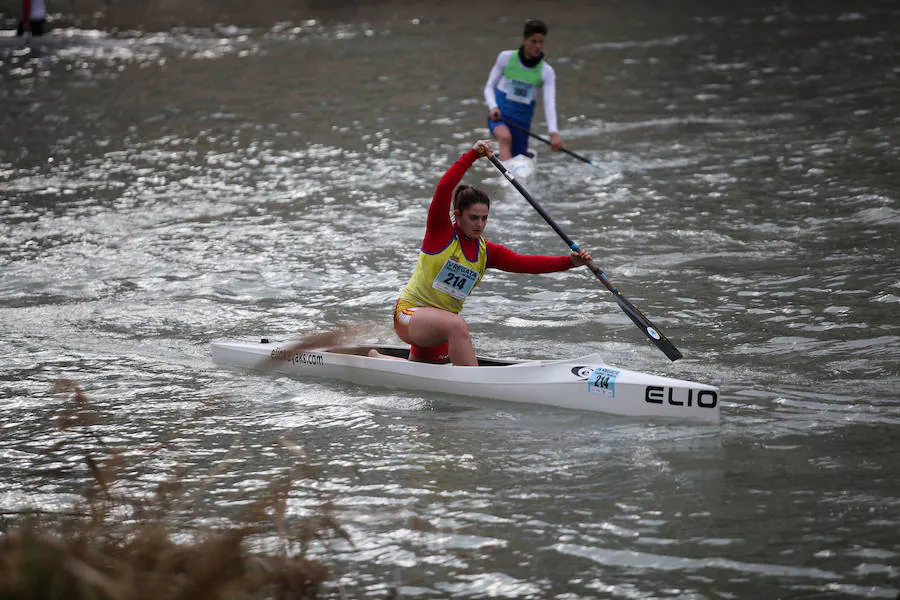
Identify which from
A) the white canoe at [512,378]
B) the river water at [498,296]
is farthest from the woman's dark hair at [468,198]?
the river water at [498,296]

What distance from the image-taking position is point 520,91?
11.7m

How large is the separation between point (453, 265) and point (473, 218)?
0.36m

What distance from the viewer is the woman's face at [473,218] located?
6512 millimetres

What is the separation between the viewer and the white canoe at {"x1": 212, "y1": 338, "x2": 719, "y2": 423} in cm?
608

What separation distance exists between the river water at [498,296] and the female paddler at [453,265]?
1.58ft

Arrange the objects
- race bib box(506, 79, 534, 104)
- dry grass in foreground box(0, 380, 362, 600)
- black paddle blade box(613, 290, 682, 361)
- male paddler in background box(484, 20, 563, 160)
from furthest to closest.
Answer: race bib box(506, 79, 534, 104) < male paddler in background box(484, 20, 563, 160) < black paddle blade box(613, 290, 682, 361) < dry grass in foreground box(0, 380, 362, 600)

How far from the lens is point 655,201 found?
11211 mm

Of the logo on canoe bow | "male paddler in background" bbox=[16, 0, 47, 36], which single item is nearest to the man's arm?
the logo on canoe bow

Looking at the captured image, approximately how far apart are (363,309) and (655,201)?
4.07 metres

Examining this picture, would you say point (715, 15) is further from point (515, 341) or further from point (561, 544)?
point (561, 544)

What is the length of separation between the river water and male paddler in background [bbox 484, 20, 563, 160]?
69cm

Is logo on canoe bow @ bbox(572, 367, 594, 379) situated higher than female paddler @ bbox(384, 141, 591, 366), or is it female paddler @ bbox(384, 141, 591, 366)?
female paddler @ bbox(384, 141, 591, 366)

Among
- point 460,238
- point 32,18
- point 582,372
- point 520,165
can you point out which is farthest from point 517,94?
point 32,18

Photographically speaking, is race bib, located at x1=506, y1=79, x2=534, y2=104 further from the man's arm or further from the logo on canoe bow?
the logo on canoe bow
